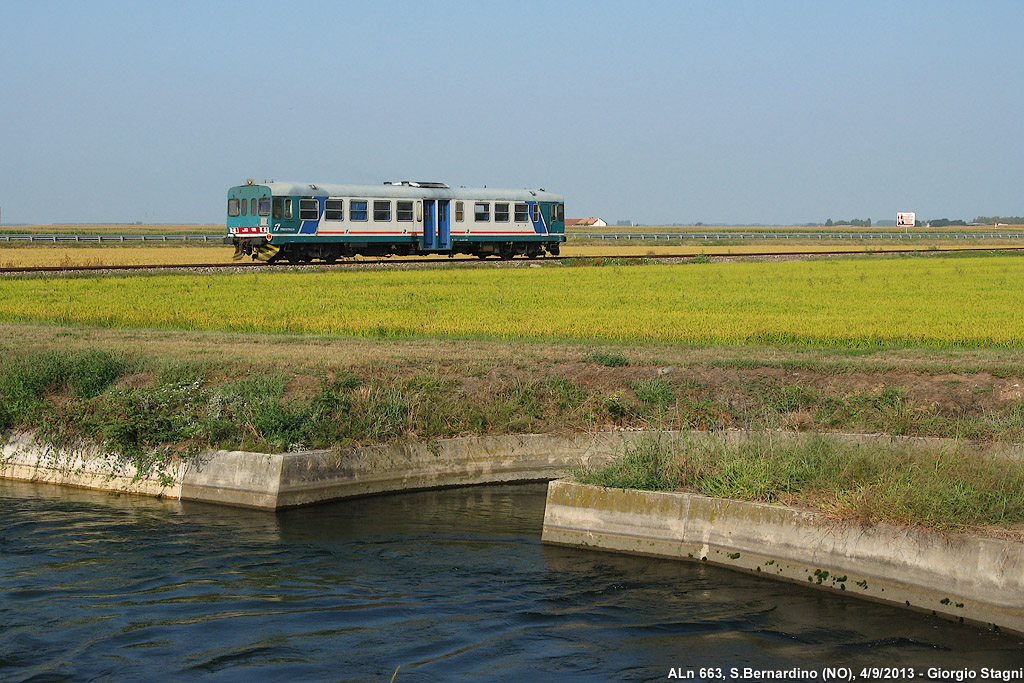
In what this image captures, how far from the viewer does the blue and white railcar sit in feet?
132

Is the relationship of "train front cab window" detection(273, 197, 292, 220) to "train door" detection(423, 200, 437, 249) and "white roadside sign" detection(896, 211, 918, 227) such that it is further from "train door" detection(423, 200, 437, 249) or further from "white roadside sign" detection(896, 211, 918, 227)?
"white roadside sign" detection(896, 211, 918, 227)

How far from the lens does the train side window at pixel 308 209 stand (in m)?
40.2

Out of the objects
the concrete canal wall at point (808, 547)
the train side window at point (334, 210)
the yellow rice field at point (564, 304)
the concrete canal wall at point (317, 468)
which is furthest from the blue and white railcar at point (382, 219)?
the concrete canal wall at point (808, 547)

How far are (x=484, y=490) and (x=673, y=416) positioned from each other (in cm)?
287

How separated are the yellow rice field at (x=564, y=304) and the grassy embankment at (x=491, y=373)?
13 cm

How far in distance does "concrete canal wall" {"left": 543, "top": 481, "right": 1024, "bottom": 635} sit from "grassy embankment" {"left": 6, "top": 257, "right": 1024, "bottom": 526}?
0.29 metres

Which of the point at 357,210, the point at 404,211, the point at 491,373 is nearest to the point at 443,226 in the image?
the point at 404,211

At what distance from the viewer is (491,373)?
14812 millimetres

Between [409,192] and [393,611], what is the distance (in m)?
36.0

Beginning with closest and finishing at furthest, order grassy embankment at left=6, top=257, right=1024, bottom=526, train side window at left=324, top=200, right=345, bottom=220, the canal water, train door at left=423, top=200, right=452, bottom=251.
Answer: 1. the canal water
2. grassy embankment at left=6, top=257, right=1024, bottom=526
3. train side window at left=324, top=200, right=345, bottom=220
4. train door at left=423, top=200, right=452, bottom=251

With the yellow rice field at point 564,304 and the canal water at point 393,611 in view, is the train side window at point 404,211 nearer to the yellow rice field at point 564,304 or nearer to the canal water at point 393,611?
the yellow rice field at point 564,304

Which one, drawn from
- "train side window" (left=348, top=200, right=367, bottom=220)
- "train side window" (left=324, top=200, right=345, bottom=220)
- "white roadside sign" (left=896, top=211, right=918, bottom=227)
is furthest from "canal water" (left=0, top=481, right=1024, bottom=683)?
"white roadside sign" (left=896, top=211, right=918, bottom=227)

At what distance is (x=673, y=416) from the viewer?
14.1 metres

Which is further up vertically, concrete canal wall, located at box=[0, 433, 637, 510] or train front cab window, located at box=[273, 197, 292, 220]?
train front cab window, located at box=[273, 197, 292, 220]
